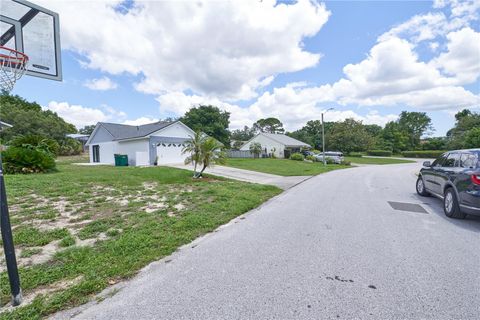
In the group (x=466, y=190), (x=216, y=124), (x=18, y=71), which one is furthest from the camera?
(x=216, y=124)

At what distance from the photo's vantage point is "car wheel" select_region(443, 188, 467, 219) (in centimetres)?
495

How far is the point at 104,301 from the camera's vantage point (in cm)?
228

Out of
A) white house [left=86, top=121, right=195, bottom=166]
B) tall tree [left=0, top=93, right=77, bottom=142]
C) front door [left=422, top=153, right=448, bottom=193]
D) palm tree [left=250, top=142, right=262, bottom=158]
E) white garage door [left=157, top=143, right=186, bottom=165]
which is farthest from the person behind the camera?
palm tree [left=250, top=142, right=262, bottom=158]

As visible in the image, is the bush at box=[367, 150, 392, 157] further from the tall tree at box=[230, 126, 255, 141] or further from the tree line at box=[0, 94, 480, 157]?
the tall tree at box=[230, 126, 255, 141]

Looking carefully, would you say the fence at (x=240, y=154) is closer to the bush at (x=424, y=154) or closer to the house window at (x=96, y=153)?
the house window at (x=96, y=153)

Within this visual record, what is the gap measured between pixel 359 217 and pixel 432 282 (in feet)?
8.65

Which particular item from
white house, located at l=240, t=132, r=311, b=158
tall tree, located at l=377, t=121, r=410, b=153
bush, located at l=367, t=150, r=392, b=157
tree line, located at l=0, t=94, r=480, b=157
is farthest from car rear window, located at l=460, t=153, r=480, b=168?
tall tree, located at l=377, t=121, r=410, b=153

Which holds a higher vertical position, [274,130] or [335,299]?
[274,130]

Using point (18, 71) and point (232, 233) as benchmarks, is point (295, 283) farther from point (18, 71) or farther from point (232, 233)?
point (18, 71)

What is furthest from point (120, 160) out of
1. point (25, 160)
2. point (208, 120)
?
point (208, 120)

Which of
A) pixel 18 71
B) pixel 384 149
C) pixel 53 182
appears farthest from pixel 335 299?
pixel 384 149

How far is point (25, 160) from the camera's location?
11.7m

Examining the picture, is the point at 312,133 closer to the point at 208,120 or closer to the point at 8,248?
the point at 208,120

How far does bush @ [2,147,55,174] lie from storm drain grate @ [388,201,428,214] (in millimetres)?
16709
